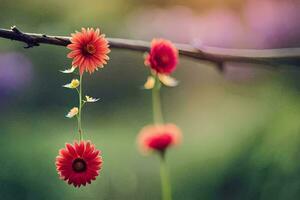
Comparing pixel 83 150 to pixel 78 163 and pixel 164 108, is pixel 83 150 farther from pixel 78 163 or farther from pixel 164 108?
pixel 164 108

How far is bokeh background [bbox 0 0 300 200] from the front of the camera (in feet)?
3.62

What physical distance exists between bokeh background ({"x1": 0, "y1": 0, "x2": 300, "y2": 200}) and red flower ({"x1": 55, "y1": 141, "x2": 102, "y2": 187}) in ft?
1.87

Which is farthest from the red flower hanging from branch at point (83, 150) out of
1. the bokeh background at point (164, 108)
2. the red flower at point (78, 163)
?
the bokeh background at point (164, 108)

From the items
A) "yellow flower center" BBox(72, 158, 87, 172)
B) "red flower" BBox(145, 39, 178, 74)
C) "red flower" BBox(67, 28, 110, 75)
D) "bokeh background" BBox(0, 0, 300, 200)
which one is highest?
"bokeh background" BBox(0, 0, 300, 200)

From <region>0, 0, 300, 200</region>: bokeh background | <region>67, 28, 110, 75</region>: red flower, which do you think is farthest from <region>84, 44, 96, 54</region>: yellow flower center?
<region>0, 0, 300, 200</region>: bokeh background

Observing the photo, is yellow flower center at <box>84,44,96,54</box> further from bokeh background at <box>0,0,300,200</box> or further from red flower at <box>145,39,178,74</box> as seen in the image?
bokeh background at <box>0,0,300,200</box>

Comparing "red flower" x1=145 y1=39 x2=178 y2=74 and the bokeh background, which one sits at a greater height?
the bokeh background

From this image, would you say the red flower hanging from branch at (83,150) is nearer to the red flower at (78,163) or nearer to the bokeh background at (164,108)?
the red flower at (78,163)

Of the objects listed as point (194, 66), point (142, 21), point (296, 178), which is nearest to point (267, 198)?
point (296, 178)

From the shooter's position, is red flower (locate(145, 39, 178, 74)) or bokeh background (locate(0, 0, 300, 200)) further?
bokeh background (locate(0, 0, 300, 200))

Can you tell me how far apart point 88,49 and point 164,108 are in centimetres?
98

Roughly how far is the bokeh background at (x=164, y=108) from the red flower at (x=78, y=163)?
1.87ft

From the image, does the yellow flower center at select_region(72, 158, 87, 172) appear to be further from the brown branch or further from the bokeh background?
the bokeh background

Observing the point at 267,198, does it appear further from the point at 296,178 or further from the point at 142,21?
the point at 142,21
